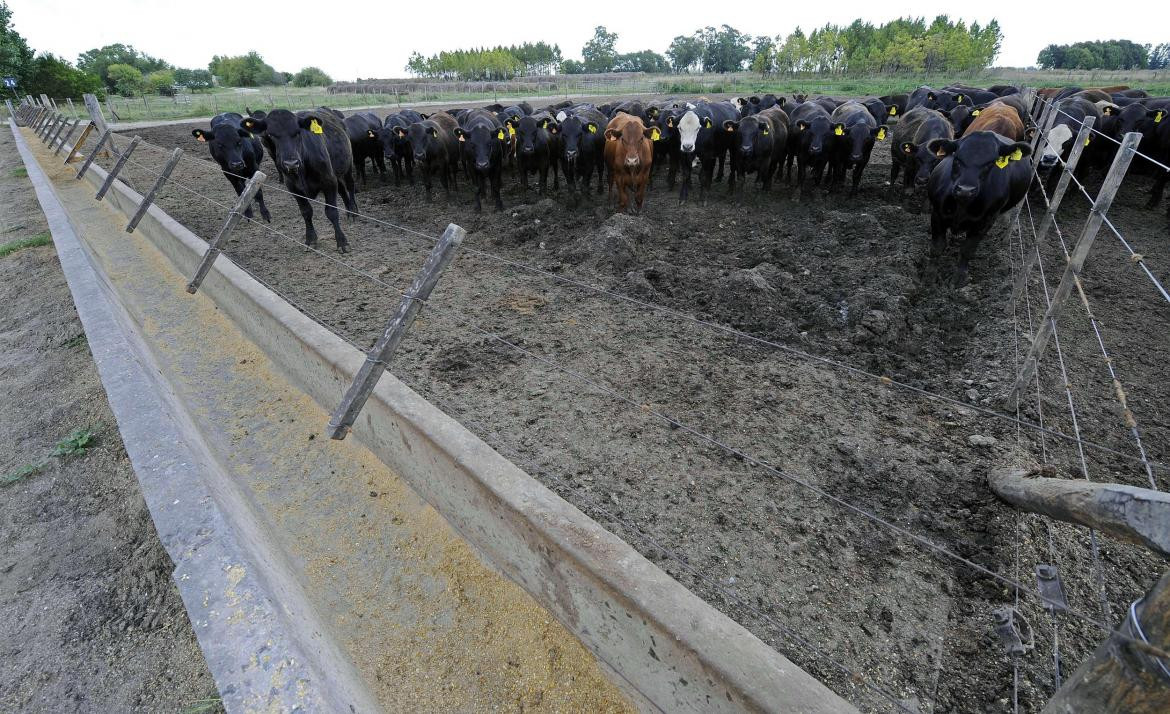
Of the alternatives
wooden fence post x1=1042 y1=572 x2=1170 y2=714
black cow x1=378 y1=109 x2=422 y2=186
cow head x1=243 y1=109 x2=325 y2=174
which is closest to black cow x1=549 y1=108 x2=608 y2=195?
black cow x1=378 y1=109 x2=422 y2=186

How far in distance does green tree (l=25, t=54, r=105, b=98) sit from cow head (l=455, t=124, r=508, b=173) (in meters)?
49.8

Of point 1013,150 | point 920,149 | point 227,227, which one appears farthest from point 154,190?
point 920,149

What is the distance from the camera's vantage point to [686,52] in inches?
4387

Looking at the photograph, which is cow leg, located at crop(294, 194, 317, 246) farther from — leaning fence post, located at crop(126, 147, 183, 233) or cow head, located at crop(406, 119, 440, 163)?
cow head, located at crop(406, 119, 440, 163)

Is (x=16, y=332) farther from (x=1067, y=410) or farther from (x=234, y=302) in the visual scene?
(x=1067, y=410)

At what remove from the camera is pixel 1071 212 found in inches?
337

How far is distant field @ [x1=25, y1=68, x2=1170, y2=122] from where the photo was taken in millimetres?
34875

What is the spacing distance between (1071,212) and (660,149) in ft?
24.0

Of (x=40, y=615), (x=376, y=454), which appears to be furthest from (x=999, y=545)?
(x=40, y=615)

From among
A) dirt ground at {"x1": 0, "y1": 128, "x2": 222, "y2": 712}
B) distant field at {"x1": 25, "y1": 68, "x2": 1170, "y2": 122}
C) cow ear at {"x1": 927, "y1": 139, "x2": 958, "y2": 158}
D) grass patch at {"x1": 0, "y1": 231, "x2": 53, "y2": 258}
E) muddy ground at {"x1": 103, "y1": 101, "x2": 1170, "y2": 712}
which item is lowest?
muddy ground at {"x1": 103, "y1": 101, "x2": 1170, "y2": 712}

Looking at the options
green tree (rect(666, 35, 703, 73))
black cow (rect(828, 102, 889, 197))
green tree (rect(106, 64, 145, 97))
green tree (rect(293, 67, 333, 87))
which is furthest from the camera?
Result: green tree (rect(666, 35, 703, 73))

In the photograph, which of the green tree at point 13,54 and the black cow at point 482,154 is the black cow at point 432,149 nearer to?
the black cow at point 482,154

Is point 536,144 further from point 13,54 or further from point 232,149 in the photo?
point 13,54

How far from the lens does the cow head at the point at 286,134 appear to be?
23.2 feet
